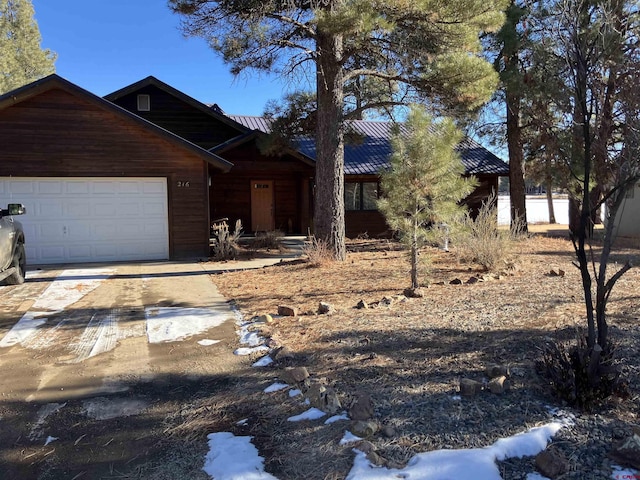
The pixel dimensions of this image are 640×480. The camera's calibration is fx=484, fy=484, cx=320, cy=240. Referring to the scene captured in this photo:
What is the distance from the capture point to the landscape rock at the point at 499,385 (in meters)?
3.68

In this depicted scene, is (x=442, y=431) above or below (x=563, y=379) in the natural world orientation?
below

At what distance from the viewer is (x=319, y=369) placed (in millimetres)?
4500

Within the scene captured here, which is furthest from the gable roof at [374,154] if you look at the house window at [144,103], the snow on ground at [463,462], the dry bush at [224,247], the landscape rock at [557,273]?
the snow on ground at [463,462]

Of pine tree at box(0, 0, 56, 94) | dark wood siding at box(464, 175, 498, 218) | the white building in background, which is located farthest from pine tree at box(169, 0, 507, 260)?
pine tree at box(0, 0, 56, 94)

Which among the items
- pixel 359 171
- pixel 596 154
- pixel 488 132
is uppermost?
pixel 488 132

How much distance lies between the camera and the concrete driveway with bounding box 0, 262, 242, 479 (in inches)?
133

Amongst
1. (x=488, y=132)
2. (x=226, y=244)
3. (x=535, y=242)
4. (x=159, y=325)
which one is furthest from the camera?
(x=488, y=132)

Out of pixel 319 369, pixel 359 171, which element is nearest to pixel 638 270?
pixel 319 369

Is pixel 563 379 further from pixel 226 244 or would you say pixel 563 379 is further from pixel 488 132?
pixel 488 132

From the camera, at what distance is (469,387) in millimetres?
3658

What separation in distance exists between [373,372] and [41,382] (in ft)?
10.3

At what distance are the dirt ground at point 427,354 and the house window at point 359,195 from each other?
10.9 meters

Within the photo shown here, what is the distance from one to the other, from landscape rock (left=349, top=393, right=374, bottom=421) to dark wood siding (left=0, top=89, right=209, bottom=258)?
10598 millimetres

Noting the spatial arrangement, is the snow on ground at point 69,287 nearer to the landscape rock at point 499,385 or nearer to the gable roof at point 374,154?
the landscape rock at point 499,385
